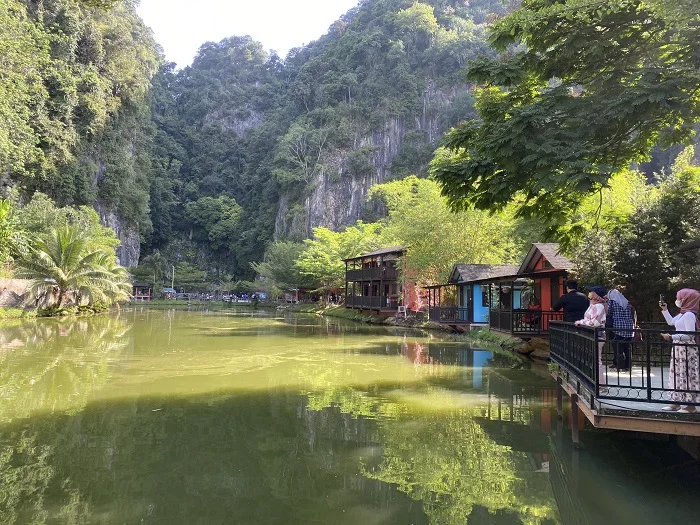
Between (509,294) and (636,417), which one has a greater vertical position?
(509,294)

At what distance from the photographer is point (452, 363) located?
620 inches

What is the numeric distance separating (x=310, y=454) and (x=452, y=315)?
2239 centimetres

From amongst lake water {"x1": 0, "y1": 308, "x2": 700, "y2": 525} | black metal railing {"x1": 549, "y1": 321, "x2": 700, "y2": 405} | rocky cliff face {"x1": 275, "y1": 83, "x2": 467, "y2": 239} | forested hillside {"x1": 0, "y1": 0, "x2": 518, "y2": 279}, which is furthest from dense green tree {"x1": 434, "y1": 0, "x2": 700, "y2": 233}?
rocky cliff face {"x1": 275, "y1": 83, "x2": 467, "y2": 239}

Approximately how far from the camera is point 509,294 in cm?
2616

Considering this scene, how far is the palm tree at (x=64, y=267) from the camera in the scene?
28781 millimetres

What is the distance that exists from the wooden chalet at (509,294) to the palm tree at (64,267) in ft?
72.3

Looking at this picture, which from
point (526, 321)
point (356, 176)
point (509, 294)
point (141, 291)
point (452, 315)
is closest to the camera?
point (526, 321)

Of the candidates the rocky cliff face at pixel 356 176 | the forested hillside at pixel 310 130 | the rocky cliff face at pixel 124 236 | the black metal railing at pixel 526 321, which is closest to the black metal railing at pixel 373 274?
the black metal railing at pixel 526 321

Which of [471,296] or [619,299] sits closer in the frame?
[619,299]

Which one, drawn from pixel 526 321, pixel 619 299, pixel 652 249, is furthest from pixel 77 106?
pixel 619 299

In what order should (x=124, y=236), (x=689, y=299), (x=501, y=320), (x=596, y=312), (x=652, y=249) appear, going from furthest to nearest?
(x=124, y=236), (x=501, y=320), (x=652, y=249), (x=596, y=312), (x=689, y=299)

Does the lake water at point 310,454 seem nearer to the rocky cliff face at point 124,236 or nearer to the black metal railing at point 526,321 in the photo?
the black metal railing at point 526,321

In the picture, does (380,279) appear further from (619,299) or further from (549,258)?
(619,299)

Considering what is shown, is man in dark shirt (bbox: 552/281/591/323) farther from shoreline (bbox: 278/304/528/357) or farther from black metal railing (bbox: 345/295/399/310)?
black metal railing (bbox: 345/295/399/310)
